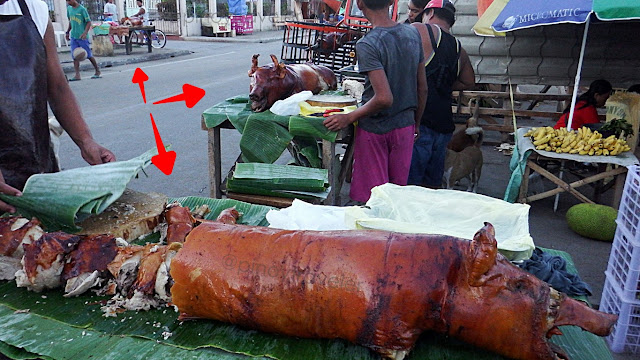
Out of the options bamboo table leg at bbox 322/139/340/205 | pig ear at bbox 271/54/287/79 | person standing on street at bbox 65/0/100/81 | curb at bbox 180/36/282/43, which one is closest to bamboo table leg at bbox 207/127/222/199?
pig ear at bbox 271/54/287/79

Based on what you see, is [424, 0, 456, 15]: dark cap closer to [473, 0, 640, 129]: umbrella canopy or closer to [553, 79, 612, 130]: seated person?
[473, 0, 640, 129]: umbrella canopy

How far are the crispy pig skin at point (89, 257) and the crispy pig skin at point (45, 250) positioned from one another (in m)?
0.03

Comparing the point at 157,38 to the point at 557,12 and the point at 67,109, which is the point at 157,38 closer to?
the point at 557,12

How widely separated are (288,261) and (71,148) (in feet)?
19.3

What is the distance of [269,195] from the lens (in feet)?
10.3

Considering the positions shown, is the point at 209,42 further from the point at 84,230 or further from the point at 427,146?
the point at 84,230

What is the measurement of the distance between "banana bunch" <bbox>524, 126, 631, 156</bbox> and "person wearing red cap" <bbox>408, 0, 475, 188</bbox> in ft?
4.11

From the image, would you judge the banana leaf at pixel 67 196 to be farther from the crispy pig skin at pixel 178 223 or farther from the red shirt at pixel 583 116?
the red shirt at pixel 583 116

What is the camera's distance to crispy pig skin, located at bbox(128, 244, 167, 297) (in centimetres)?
159

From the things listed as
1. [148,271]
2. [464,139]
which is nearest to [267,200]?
[148,271]

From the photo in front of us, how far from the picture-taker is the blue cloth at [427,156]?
4031 millimetres

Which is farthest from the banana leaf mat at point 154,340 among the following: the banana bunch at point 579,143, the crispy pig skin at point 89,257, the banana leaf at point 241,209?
the banana bunch at point 579,143

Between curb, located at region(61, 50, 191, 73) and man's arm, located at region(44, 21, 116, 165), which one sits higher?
man's arm, located at region(44, 21, 116, 165)

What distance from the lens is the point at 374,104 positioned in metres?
3.17
